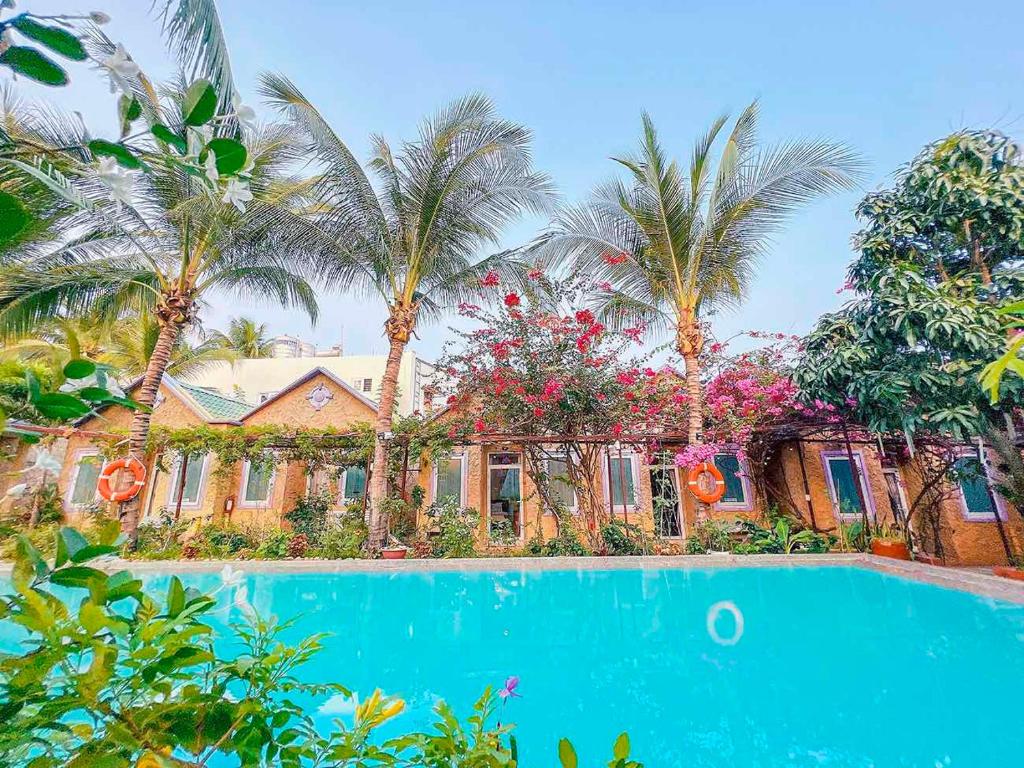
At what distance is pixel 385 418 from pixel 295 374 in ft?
62.0

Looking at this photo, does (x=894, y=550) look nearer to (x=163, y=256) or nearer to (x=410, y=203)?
(x=410, y=203)

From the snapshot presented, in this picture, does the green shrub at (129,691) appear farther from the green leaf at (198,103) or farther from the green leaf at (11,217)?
the green leaf at (198,103)

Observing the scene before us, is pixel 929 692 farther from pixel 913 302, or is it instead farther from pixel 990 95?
pixel 990 95

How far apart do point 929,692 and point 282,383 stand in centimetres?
2784

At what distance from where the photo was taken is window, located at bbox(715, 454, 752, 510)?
40.2 ft

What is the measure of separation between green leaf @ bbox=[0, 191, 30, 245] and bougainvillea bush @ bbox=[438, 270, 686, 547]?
963 centimetres

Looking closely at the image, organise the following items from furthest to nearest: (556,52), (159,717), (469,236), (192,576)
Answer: (469,236) → (556,52) → (192,576) → (159,717)

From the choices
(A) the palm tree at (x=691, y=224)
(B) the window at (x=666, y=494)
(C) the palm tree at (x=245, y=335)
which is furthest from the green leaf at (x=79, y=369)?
(C) the palm tree at (x=245, y=335)

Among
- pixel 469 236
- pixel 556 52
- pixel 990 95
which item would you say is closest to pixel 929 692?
pixel 990 95

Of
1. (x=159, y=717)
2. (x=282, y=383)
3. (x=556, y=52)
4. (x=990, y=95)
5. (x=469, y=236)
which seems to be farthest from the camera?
(x=282, y=383)

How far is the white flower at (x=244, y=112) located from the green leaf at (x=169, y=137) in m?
0.15

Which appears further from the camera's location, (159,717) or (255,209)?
(255,209)

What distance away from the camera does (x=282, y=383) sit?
25.8 metres

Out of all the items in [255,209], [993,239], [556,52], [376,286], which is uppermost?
[556,52]
